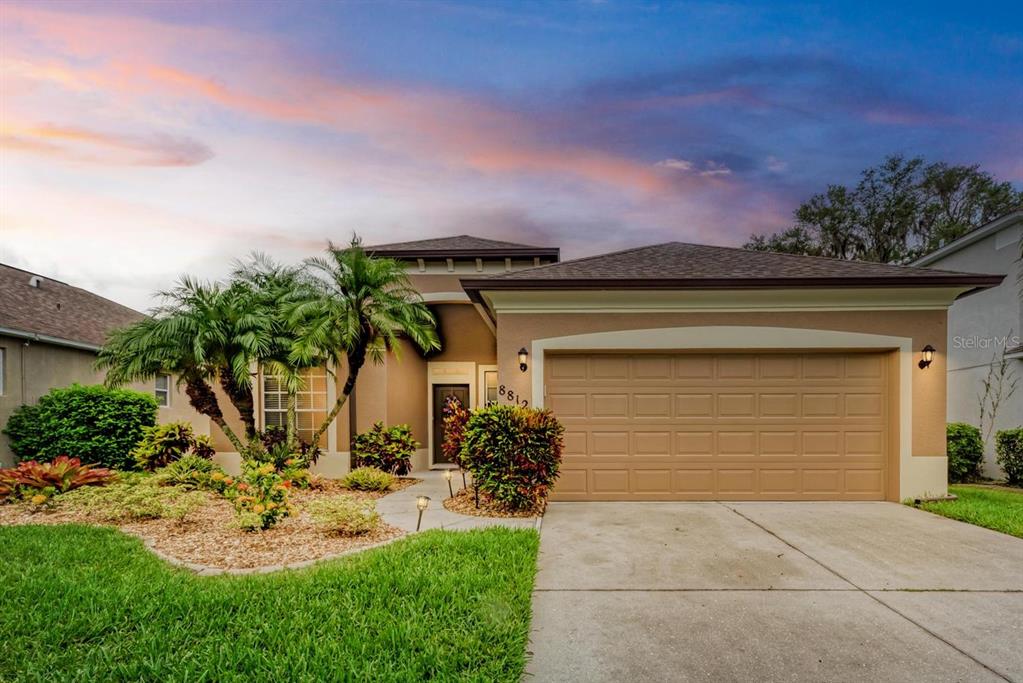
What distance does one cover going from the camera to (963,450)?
11.7m

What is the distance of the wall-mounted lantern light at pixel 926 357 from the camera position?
7.81m

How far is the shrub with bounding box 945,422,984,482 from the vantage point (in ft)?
37.9

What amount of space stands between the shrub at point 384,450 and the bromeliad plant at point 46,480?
3959 millimetres

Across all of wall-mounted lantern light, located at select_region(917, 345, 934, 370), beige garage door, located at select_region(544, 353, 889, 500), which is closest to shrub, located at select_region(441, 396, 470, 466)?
beige garage door, located at select_region(544, 353, 889, 500)

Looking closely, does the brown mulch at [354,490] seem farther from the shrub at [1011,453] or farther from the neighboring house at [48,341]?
the shrub at [1011,453]

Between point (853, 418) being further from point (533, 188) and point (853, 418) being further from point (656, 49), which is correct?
point (533, 188)

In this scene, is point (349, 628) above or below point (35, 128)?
below

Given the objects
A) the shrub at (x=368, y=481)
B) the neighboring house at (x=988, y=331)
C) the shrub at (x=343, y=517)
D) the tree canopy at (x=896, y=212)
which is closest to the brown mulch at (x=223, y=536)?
the shrub at (x=343, y=517)

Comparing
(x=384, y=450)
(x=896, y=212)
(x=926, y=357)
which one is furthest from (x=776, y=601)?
(x=896, y=212)

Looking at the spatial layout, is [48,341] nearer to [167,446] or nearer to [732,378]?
[167,446]

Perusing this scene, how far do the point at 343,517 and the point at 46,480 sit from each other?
4985 millimetres

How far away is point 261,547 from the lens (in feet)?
18.2

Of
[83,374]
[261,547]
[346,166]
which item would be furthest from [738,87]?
[83,374]

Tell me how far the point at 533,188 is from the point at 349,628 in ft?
41.4
